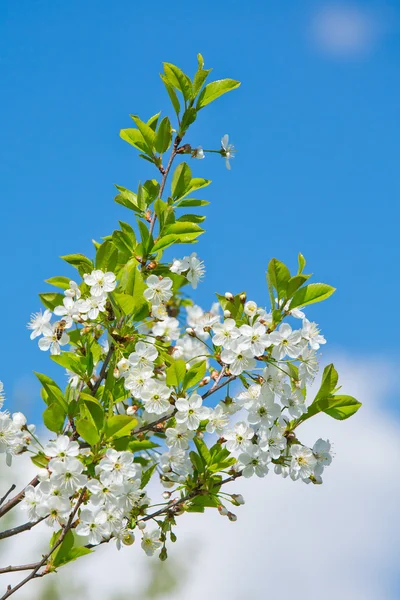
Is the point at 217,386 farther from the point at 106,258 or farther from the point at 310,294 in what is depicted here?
the point at 106,258

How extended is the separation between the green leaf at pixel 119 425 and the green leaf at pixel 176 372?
26 cm

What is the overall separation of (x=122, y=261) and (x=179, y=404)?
0.68 meters

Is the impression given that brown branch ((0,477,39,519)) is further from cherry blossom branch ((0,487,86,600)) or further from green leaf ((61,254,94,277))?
green leaf ((61,254,94,277))

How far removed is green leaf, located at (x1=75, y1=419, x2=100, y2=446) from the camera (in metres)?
2.37

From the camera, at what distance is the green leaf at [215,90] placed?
312 cm

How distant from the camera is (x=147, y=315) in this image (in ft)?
9.04

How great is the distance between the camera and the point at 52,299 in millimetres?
2867

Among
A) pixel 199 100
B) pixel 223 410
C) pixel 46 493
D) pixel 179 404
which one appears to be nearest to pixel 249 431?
pixel 223 410

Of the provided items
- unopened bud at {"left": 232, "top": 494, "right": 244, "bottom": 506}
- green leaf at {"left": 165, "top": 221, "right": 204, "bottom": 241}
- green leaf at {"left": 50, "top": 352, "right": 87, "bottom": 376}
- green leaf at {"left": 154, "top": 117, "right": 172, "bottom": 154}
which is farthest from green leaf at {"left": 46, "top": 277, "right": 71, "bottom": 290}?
unopened bud at {"left": 232, "top": 494, "right": 244, "bottom": 506}

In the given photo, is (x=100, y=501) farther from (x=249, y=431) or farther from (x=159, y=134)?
(x=159, y=134)

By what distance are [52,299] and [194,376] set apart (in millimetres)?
660

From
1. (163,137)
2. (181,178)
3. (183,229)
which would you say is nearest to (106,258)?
(183,229)

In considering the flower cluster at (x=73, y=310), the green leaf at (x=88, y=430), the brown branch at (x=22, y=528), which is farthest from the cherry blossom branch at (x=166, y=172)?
the brown branch at (x=22, y=528)

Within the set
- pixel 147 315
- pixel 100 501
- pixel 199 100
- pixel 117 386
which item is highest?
pixel 199 100
